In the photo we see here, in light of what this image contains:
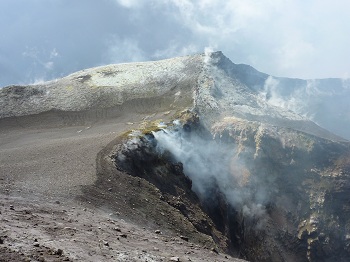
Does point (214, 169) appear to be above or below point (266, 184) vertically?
above

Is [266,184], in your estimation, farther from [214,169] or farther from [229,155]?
[214,169]

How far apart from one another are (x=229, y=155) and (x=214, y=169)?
860 centimetres

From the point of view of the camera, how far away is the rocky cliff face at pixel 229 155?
195ft

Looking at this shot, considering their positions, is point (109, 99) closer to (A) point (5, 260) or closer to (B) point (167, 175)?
(B) point (167, 175)

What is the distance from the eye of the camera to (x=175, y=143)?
5778cm

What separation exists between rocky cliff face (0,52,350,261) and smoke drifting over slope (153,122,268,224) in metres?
0.22

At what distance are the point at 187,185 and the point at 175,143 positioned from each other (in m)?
8.84

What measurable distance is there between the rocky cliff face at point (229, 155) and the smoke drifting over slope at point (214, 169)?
219 mm

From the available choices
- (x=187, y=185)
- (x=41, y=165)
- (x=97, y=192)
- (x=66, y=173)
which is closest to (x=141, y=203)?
(x=97, y=192)

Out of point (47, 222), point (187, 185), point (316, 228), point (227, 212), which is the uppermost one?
point (47, 222)

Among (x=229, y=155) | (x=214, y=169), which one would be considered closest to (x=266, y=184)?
(x=229, y=155)

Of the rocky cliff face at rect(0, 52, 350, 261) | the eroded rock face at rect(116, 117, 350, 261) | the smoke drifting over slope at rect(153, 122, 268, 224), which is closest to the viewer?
the smoke drifting over slope at rect(153, 122, 268, 224)

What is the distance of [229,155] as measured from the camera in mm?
74688

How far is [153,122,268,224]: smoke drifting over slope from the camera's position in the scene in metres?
58.1
